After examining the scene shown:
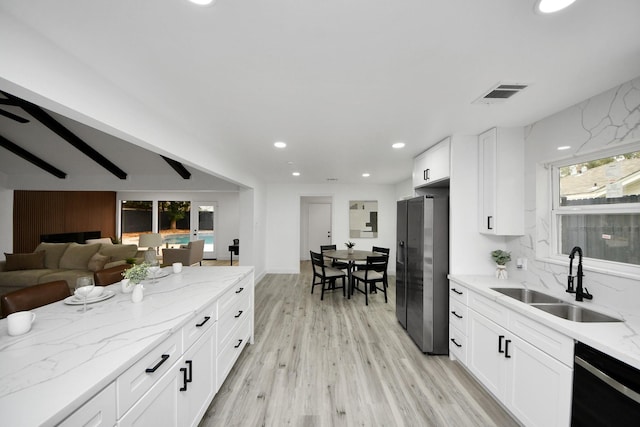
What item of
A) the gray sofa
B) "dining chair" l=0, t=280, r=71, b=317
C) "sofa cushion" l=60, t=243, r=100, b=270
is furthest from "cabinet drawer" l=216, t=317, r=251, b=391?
"sofa cushion" l=60, t=243, r=100, b=270

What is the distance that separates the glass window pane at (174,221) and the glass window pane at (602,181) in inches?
366

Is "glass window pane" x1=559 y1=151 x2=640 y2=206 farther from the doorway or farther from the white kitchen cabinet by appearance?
the doorway

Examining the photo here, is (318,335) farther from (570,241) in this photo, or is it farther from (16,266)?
(16,266)

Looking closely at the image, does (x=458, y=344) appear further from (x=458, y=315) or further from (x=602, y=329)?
(x=602, y=329)

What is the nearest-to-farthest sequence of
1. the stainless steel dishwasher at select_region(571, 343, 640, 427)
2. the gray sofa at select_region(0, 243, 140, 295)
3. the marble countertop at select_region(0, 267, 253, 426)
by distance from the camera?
the marble countertop at select_region(0, 267, 253, 426) < the stainless steel dishwasher at select_region(571, 343, 640, 427) < the gray sofa at select_region(0, 243, 140, 295)

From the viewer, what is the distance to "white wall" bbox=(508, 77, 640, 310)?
5.39ft

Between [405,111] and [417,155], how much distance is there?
156 centimetres

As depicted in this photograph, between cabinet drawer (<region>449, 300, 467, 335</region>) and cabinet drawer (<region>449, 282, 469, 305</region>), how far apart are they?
4 cm

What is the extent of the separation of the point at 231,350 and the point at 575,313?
2.79 m

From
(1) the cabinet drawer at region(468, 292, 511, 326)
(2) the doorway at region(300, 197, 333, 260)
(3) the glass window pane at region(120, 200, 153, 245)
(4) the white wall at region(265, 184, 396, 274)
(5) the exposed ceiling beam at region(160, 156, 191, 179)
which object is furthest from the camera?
(2) the doorway at region(300, 197, 333, 260)

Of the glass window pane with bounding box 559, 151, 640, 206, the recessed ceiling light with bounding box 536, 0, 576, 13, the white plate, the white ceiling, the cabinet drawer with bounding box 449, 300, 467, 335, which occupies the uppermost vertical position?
the white ceiling

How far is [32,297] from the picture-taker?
5.56ft

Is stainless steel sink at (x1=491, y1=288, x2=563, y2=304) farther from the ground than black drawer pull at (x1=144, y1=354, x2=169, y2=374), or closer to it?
farther from the ground

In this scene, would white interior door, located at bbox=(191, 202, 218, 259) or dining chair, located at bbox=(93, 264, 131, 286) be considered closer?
dining chair, located at bbox=(93, 264, 131, 286)
